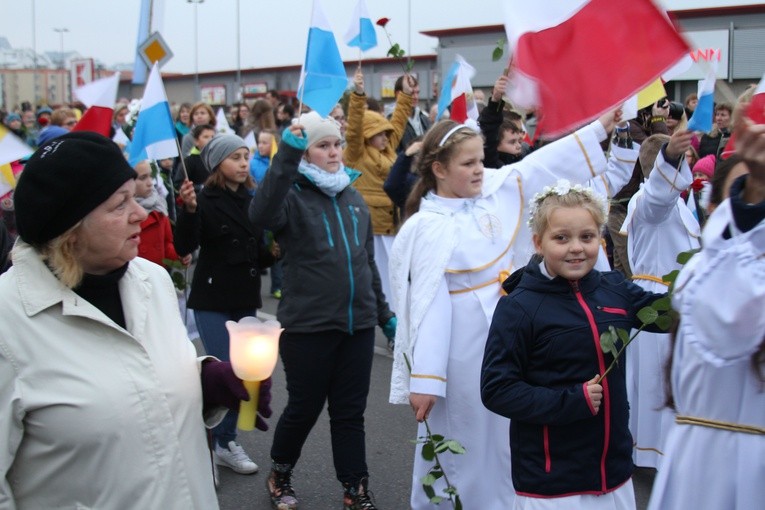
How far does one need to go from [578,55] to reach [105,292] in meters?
1.52

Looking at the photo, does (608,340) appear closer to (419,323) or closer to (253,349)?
(419,323)

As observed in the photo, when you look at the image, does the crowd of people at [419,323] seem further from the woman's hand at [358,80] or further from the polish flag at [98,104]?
the woman's hand at [358,80]

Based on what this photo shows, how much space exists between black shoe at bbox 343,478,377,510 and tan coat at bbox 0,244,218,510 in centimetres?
207

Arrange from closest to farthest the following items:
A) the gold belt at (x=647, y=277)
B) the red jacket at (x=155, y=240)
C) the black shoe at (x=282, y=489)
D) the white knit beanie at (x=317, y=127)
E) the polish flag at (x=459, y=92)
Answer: the white knit beanie at (x=317, y=127) < the black shoe at (x=282, y=489) < the gold belt at (x=647, y=277) < the red jacket at (x=155, y=240) < the polish flag at (x=459, y=92)

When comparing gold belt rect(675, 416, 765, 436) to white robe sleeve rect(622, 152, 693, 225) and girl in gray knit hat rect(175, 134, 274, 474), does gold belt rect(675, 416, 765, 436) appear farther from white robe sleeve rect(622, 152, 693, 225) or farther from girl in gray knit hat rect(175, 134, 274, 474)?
girl in gray knit hat rect(175, 134, 274, 474)

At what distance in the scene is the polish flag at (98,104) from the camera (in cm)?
507

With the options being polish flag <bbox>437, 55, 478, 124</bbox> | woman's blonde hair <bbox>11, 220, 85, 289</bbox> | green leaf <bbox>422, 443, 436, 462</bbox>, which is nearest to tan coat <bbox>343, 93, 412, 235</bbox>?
polish flag <bbox>437, 55, 478, 124</bbox>

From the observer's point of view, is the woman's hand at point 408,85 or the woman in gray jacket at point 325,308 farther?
the woman's hand at point 408,85

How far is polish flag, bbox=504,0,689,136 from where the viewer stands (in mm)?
2375

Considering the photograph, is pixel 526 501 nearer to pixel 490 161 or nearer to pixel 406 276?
pixel 406 276

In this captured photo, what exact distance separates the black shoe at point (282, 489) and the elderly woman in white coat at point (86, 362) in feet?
6.82

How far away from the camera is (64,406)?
2193 mm

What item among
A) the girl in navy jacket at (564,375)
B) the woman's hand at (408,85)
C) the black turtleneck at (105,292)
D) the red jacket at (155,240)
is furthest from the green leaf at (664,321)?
the woman's hand at (408,85)

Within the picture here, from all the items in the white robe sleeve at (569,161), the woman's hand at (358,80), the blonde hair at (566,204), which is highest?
the woman's hand at (358,80)
